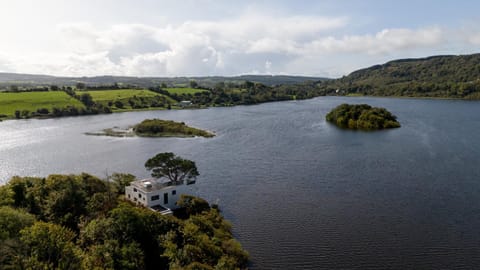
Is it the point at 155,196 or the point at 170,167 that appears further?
the point at 170,167

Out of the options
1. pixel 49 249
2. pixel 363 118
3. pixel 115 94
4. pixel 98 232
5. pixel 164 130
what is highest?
pixel 115 94

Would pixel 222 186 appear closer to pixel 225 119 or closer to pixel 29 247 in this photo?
pixel 29 247

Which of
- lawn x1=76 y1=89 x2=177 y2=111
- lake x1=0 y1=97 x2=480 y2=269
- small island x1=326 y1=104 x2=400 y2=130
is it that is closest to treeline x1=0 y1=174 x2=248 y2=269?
lake x1=0 y1=97 x2=480 y2=269

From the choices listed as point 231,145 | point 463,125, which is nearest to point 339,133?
point 231,145

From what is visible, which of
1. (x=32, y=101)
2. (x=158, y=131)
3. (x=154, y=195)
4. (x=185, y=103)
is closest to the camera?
(x=154, y=195)

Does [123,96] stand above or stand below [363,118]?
above

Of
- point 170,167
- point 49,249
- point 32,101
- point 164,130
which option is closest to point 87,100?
point 32,101

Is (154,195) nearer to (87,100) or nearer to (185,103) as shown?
(87,100)

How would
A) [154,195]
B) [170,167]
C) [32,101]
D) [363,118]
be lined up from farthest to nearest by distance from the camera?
[32,101], [363,118], [170,167], [154,195]
